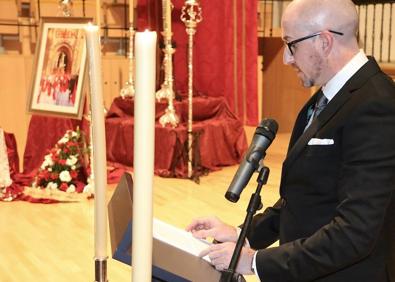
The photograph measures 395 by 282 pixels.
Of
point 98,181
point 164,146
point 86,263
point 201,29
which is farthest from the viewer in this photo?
point 201,29

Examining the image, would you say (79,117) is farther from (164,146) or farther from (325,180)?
(325,180)

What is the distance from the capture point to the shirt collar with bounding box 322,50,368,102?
4.32 ft

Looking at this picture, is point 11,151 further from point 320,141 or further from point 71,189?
point 320,141

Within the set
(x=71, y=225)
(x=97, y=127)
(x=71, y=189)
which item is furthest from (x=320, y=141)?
(x=71, y=189)

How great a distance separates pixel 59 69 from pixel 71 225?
1.23 m

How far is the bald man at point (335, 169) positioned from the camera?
3.94 ft

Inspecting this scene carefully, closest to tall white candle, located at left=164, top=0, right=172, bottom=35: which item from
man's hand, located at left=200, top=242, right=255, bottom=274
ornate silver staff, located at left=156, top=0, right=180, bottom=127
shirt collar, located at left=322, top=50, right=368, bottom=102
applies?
ornate silver staff, located at left=156, top=0, right=180, bottom=127

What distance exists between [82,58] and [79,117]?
0.43m

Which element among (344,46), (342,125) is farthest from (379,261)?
(344,46)

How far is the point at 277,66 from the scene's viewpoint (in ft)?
23.9

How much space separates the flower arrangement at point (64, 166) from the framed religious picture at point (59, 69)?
30 centimetres

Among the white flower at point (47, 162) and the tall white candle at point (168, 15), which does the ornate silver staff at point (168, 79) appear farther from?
the white flower at point (47, 162)

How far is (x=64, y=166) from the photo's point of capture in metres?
4.39

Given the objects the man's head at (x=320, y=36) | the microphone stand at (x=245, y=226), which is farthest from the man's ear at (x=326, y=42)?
the microphone stand at (x=245, y=226)
